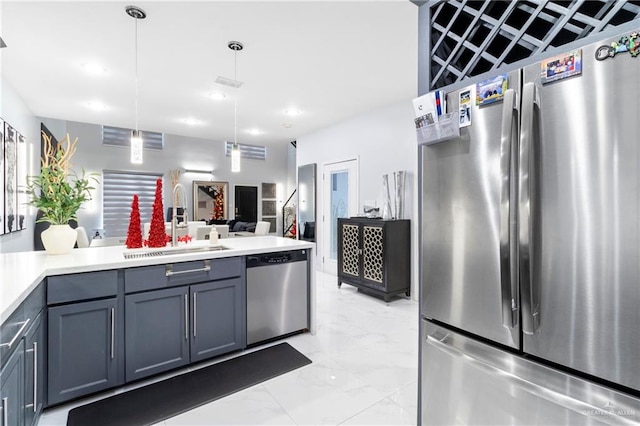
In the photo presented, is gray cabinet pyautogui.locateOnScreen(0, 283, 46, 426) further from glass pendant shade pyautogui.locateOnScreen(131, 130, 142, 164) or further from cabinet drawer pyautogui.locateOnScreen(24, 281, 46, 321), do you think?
glass pendant shade pyautogui.locateOnScreen(131, 130, 142, 164)

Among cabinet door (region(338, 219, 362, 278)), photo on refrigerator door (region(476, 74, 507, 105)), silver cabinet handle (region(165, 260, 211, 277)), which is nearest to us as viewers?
photo on refrigerator door (region(476, 74, 507, 105))

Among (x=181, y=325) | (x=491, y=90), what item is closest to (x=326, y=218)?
(x=181, y=325)

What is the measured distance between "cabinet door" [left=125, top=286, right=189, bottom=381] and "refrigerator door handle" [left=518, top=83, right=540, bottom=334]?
220cm

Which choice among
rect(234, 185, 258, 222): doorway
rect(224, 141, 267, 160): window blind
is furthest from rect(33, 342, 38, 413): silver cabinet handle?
rect(224, 141, 267, 160): window blind

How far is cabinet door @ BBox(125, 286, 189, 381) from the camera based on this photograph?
2141 millimetres

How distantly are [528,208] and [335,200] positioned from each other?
186 inches

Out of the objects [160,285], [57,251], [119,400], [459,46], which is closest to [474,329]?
[459,46]

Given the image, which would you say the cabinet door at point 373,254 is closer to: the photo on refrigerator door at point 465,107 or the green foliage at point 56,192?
the photo on refrigerator door at point 465,107

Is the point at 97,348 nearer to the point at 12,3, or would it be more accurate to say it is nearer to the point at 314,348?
the point at 314,348

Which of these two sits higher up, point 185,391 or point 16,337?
point 16,337

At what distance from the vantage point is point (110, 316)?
2045 millimetres

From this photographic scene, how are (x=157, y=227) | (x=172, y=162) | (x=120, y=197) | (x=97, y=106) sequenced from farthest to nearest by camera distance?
(x=172, y=162), (x=120, y=197), (x=97, y=106), (x=157, y=227)

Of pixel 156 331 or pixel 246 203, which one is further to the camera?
pixel 246 203

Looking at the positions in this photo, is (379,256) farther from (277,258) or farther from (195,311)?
(195,311)
